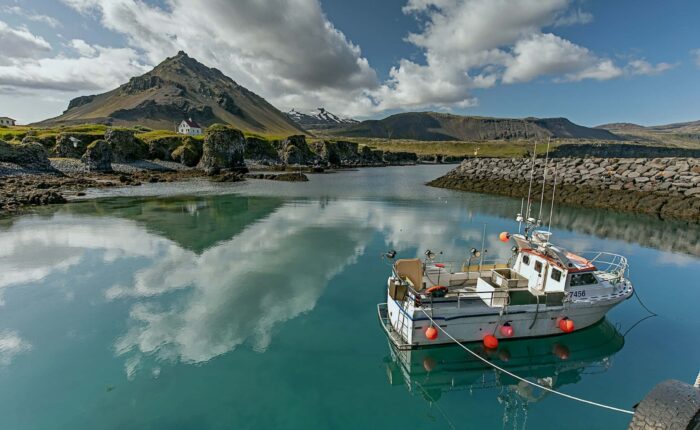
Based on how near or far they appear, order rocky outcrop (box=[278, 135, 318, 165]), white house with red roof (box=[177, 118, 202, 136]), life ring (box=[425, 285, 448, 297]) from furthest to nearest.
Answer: white house with red roof (box=[177, 118, 202, 136]) → rocky outcrop (box=[278, 135, 318, 165]) → life ring (box=[425, 285, 448, 297])

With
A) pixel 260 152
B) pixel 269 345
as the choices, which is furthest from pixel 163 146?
pixel 269 345

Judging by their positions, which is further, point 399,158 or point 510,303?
point 399,158

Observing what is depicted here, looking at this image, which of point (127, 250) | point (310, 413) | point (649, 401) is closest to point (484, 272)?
point (649, 401)

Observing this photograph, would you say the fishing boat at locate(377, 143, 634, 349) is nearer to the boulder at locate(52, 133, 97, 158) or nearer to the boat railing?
the boat railing

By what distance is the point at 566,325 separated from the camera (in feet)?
46.5

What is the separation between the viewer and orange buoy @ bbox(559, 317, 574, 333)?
1416 cm

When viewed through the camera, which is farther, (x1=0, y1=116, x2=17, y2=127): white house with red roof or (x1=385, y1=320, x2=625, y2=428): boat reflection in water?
(x1=0, y1=116, x2=17, y2=127): white house with red roof

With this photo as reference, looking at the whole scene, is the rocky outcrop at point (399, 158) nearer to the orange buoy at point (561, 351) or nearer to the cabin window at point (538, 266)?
the cabin window at point (538, 266)

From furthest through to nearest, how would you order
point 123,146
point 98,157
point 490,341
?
point 123,146, point 98,157, point 490,341

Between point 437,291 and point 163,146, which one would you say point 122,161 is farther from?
point 437,291

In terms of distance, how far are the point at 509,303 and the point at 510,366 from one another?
235 centimetres

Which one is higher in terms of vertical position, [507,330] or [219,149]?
[219,149]

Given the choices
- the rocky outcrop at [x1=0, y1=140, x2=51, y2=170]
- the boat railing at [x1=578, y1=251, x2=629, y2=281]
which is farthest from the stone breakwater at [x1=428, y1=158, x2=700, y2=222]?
the rocky outcrop at [x1=0, y1=140, x2=51, y2=170]

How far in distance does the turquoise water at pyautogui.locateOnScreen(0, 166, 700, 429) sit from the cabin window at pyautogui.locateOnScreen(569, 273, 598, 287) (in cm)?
245
